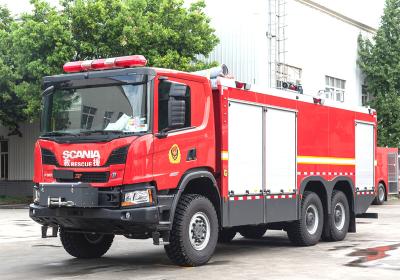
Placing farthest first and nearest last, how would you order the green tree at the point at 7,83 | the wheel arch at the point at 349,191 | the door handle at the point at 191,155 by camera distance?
the green tree at the point at 7,83, the wheel arch at the point at 349,191, the door handle at the point at 191,155

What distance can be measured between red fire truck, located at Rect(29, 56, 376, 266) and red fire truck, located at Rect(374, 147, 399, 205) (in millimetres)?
19624

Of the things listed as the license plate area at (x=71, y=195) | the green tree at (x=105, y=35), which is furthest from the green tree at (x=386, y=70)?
the license plate area at (x=71, y=195)

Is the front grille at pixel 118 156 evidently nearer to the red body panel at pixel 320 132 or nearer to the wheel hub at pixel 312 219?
the red body panel at pixel 320 132

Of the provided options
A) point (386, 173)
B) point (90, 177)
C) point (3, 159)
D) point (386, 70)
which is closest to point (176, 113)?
point (90, 177)

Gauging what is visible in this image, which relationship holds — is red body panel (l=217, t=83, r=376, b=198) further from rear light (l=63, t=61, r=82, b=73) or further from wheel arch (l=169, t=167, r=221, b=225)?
rear light (l=63, t=61, r=82, b=73)

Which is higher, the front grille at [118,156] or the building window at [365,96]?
the building window at [365,96]

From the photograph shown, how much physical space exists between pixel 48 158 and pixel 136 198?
169 cm

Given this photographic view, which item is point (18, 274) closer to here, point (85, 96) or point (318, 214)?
point (85, 96)

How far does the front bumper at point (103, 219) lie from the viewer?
9.41 meters

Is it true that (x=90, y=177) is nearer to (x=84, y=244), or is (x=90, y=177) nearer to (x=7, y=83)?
(x=84, y=244)

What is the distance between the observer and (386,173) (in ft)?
105

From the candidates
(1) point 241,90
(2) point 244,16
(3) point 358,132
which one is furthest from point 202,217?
(2) point 244,16

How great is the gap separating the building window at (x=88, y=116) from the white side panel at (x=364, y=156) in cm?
763

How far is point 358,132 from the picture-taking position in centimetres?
1559
